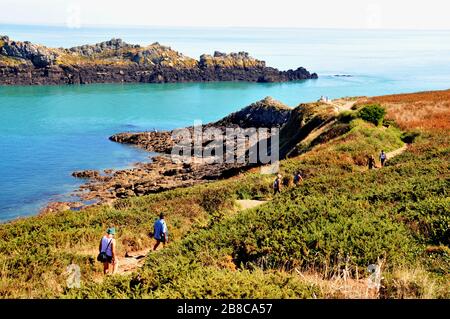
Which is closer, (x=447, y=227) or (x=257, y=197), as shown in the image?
(x=447, y=227)

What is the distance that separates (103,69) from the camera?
184 meters

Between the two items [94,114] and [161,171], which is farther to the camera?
[94,114]

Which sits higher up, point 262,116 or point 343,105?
point 343,105

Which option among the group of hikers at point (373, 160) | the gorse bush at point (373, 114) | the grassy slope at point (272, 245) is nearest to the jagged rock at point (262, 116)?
the gorse bush at point (373, 114)

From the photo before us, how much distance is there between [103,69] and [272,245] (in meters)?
183

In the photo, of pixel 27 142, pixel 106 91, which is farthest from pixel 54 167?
pixel 106 91

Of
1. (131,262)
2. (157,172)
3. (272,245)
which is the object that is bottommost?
(157,172)

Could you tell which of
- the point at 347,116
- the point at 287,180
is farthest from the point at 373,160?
the point at 347,116

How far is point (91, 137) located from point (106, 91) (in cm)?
7749

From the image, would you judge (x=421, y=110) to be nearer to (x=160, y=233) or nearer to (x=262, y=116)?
(x=160, y=233)

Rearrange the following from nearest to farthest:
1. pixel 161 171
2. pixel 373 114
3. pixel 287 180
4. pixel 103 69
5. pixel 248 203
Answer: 1. pixel 248 203
2. pixel 287 180
3. pixel 373 114
4. pixel 161 171
5. pixel 103 69

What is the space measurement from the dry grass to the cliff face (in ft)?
460

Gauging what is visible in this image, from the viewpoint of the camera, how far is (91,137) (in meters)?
84.9

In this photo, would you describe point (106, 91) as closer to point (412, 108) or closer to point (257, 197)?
point (412, 108)
